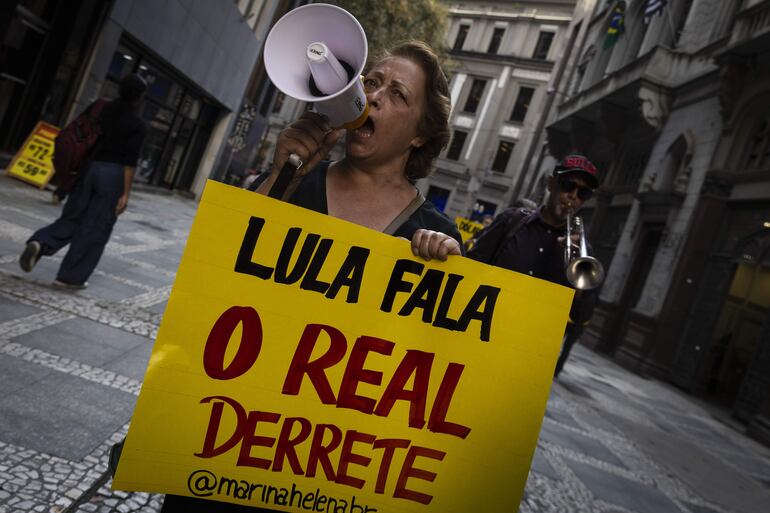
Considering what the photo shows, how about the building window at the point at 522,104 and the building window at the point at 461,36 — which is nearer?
the building window at the point at 522,104

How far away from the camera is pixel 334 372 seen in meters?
1.43

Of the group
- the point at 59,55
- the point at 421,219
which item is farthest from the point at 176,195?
the point at 421,219

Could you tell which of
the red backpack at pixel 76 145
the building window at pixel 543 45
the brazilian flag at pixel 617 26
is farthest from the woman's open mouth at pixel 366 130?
the building window at pixel 543 45

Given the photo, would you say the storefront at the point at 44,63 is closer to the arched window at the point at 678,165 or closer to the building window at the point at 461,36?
the arched window at the point at 678,165

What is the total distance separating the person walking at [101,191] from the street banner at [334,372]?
351 cm

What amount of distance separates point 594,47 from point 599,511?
22.2 m

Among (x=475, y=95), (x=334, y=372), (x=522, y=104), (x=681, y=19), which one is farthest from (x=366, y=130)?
(x=475, y=95)

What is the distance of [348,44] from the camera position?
136 cm

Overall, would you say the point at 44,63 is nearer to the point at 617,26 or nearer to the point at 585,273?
the point at 585,273

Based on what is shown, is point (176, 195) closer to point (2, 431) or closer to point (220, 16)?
point (220, 16)

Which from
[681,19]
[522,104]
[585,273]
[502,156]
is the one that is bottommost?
[585,273]

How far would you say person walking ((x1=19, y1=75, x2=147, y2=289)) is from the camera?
14.3 ft

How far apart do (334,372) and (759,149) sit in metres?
12.1

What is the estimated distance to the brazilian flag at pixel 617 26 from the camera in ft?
61.1
